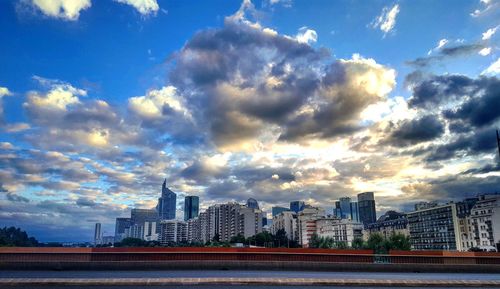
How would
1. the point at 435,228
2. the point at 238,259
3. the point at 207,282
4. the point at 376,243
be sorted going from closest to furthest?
the point at 207,282 → the point at 238,259 → the point at 376,243 → the point at 435,228

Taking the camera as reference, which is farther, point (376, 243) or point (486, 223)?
point (486, 223)

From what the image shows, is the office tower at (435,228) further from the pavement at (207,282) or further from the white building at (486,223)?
the pavement at (207,282)

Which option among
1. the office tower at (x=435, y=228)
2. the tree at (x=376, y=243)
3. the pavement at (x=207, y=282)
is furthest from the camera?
the office tower at (x=435, y=228)

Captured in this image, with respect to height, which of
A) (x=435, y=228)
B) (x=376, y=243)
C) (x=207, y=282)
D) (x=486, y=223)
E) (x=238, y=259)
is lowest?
(x=207, y=282)

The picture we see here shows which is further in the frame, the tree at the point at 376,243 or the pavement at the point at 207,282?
the tree at the point at 376,243

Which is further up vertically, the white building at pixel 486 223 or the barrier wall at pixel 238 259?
the white building at pixel 486 223

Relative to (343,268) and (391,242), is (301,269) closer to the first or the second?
(343,268)

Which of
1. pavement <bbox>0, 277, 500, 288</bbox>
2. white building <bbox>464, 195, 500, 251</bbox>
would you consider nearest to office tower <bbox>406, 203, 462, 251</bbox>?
white building <bbox>464, 195, 500, 251</bbox>

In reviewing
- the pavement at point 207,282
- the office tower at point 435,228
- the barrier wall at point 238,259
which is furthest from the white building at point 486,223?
the pavement at point 207,282

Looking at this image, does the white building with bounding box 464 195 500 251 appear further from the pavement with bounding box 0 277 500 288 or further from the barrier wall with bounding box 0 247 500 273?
the pavement with bounding box 0 277 500 288

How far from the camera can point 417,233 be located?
187 m

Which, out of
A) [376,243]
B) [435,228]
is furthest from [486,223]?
[376,243]

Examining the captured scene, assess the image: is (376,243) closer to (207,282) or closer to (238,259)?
(238,259)

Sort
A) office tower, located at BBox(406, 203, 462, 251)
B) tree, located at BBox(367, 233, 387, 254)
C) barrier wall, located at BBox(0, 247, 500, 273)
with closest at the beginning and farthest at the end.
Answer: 1. barrier wall, located at BBox(0, 247, 500, 273)
2. tree, located at BBox(367, 233, 387, 254)
3. office tower, located at BBox(406, 203, 462, 251)
